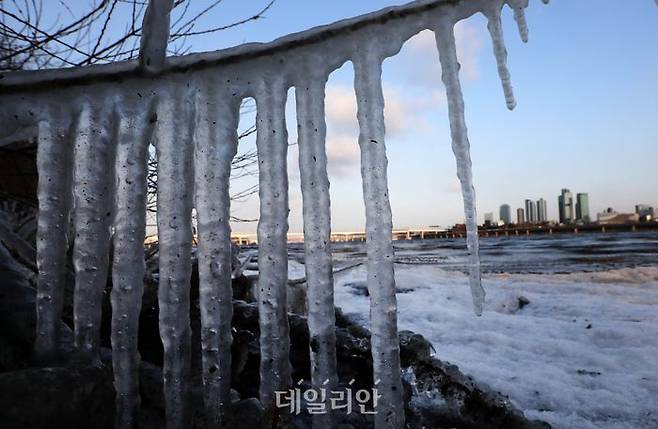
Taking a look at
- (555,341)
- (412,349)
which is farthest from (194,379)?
(555,341)

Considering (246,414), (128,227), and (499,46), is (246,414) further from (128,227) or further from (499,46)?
(499,46)

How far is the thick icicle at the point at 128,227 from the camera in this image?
4.37ft

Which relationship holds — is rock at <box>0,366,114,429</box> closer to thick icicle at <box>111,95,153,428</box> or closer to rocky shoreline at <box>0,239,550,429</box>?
rocky shoreline at <box>0,239,550,429</box>

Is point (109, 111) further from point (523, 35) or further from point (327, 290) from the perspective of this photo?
point (523, 35)

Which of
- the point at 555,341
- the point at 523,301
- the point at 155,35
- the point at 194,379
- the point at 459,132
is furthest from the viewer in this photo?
the point at 523,301

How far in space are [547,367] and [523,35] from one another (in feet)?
11.9

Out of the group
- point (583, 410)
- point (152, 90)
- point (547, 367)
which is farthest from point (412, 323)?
point (152, 90)

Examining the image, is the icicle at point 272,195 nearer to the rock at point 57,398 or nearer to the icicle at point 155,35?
the icicle at point 155,35

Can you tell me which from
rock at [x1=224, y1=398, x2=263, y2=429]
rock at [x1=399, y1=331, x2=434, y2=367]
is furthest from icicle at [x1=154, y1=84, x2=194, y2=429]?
rock at [x1=399, y1=331, x2=434, y2=367]

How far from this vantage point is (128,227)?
134 centimetres

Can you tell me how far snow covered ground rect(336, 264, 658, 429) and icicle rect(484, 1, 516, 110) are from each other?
7.94 ft

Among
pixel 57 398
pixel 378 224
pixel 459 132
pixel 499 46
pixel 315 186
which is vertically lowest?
pixel 57 398

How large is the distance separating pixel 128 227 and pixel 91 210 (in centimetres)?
12

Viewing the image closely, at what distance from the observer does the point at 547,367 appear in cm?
417
